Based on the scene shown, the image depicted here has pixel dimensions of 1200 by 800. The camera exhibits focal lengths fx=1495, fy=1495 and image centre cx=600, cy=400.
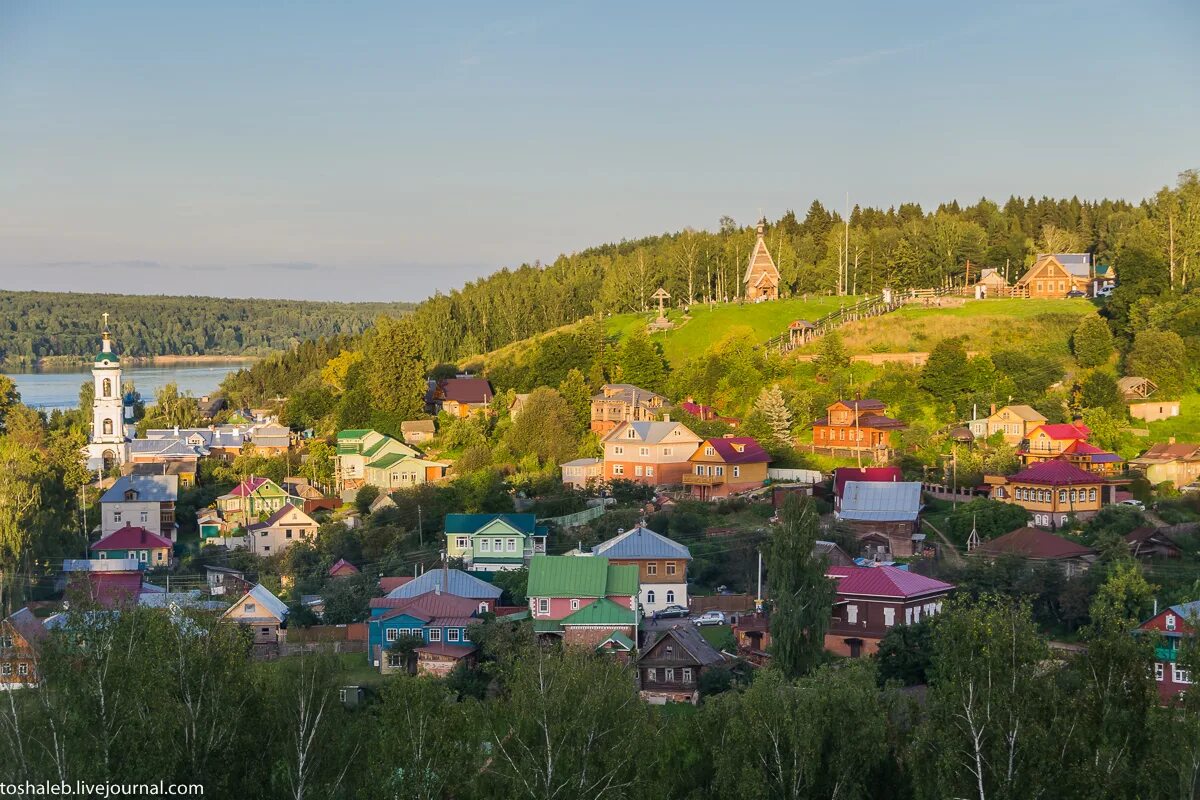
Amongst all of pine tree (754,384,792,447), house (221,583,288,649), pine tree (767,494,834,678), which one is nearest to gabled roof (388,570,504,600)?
house (221,583,288,649)

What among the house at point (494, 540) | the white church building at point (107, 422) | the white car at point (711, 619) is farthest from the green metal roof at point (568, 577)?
the white church building at point (107, 422)

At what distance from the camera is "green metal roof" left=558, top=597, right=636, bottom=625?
3206cm

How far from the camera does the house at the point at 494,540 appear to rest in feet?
133

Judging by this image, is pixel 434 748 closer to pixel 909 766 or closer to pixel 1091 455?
pixel 909 766

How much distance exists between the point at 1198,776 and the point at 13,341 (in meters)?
198

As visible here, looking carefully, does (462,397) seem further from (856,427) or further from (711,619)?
(711,619)

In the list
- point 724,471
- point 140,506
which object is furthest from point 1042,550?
point 140,506

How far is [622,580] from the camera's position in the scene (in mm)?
33562

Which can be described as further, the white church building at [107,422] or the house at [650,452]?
the white church building at [107,422]

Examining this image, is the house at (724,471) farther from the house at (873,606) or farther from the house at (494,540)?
the house at (873,606)

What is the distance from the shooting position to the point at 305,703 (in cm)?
2173

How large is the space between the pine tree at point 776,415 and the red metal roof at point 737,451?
2.28 m

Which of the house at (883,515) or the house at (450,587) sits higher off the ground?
the house at (883,515)

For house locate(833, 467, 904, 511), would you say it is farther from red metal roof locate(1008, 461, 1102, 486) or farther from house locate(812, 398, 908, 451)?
house locate(812, 398, 908, 451)
